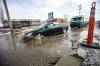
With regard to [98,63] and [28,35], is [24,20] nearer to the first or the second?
[28,35]

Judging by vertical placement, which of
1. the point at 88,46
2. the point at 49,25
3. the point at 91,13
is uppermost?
the point at 91,13

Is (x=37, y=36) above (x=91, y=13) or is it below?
below

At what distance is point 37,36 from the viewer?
40.1 ft

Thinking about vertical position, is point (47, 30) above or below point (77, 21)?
below

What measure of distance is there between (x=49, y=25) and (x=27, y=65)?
8856 mm

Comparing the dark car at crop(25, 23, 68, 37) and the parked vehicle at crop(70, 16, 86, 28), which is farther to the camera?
the parked vehicle at crop(70, 16, 86, 28)

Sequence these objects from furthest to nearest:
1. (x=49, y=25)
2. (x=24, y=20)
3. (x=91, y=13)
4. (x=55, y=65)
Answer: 1. (x=24, y=20)
2. (x=49, y=25)
3. (x=91, y=13)
4. (x=55, y=65)

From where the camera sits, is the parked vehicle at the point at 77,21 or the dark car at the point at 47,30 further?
the parked vehicle at the point at 77,21

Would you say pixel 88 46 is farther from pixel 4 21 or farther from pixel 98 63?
pixel 4 21

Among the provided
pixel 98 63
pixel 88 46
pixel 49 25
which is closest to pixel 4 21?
pixel 49 25

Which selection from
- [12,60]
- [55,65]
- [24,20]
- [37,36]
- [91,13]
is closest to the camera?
[55,65]

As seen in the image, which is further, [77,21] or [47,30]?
[77,21]

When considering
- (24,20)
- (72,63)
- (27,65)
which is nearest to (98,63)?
(72,63)

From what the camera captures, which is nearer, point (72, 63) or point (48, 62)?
point (72, 63)
